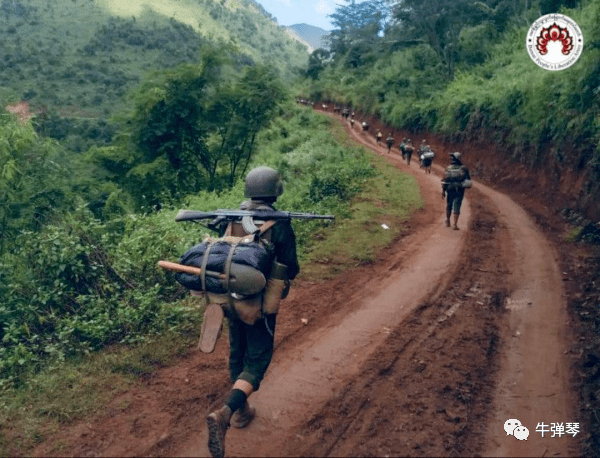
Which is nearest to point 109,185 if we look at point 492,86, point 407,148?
point 407,148

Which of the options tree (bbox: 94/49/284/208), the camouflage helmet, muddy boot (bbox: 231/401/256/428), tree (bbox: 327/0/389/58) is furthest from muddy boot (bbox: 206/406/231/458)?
Result: tree (bbox: 327/0/389/58)

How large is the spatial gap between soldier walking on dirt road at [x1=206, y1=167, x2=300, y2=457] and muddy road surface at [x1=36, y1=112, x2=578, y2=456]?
1.56ft

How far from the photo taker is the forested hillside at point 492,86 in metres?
14.3

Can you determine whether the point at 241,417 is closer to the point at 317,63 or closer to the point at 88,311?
the point at 88,311

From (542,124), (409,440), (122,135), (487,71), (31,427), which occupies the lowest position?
(31,427)

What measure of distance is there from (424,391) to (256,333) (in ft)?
6.64

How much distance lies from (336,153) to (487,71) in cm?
1187

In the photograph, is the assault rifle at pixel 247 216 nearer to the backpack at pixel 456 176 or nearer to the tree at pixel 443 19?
the backpack at pixel 456 176

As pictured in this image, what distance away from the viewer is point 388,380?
5.59 metres

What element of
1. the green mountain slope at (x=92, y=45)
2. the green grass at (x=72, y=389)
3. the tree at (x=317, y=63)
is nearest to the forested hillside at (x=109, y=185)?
the green grass at (x=72, y=389)

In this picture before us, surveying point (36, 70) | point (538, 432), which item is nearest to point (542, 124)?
point (538, 432)

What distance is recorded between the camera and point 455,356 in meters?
6.12

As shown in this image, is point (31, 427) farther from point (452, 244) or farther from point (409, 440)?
point (452, 244)

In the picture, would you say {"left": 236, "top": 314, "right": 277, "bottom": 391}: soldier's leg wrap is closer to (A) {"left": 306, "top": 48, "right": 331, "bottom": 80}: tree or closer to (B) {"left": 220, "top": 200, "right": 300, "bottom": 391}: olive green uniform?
(B) {"left": 220, "top": 200, "right": 300, "bottom": 391}: olive green uniform
